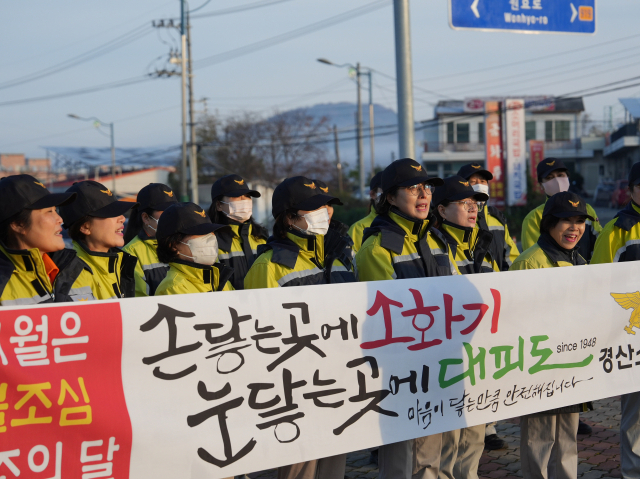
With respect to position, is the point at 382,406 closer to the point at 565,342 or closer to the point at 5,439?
the point at 565,342

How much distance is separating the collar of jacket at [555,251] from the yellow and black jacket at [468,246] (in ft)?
2.01

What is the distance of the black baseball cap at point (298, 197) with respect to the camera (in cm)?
431

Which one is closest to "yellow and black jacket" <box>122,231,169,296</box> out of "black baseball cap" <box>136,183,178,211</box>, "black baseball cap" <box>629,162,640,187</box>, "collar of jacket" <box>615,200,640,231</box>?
"black baseball cap" <box>136,183,178,211</box>

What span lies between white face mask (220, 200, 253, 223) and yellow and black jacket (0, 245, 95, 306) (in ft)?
8.03

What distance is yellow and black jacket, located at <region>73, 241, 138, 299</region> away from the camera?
4.05 m

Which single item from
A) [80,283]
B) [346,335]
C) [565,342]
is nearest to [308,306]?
[346,335]

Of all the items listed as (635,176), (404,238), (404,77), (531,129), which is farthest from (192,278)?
(531,129)

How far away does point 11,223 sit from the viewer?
11.3ft

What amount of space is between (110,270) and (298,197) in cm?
119

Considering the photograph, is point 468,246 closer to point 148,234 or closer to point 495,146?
point 148,234

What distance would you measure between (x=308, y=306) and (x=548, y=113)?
58.3 metres

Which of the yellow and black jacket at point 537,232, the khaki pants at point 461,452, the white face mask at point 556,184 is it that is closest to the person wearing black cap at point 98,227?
the khaki pants at point 461,452

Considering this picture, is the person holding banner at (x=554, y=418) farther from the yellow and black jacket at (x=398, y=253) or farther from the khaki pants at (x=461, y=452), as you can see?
the yellow and black jacket at (x=398, y=253)

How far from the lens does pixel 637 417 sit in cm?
461
